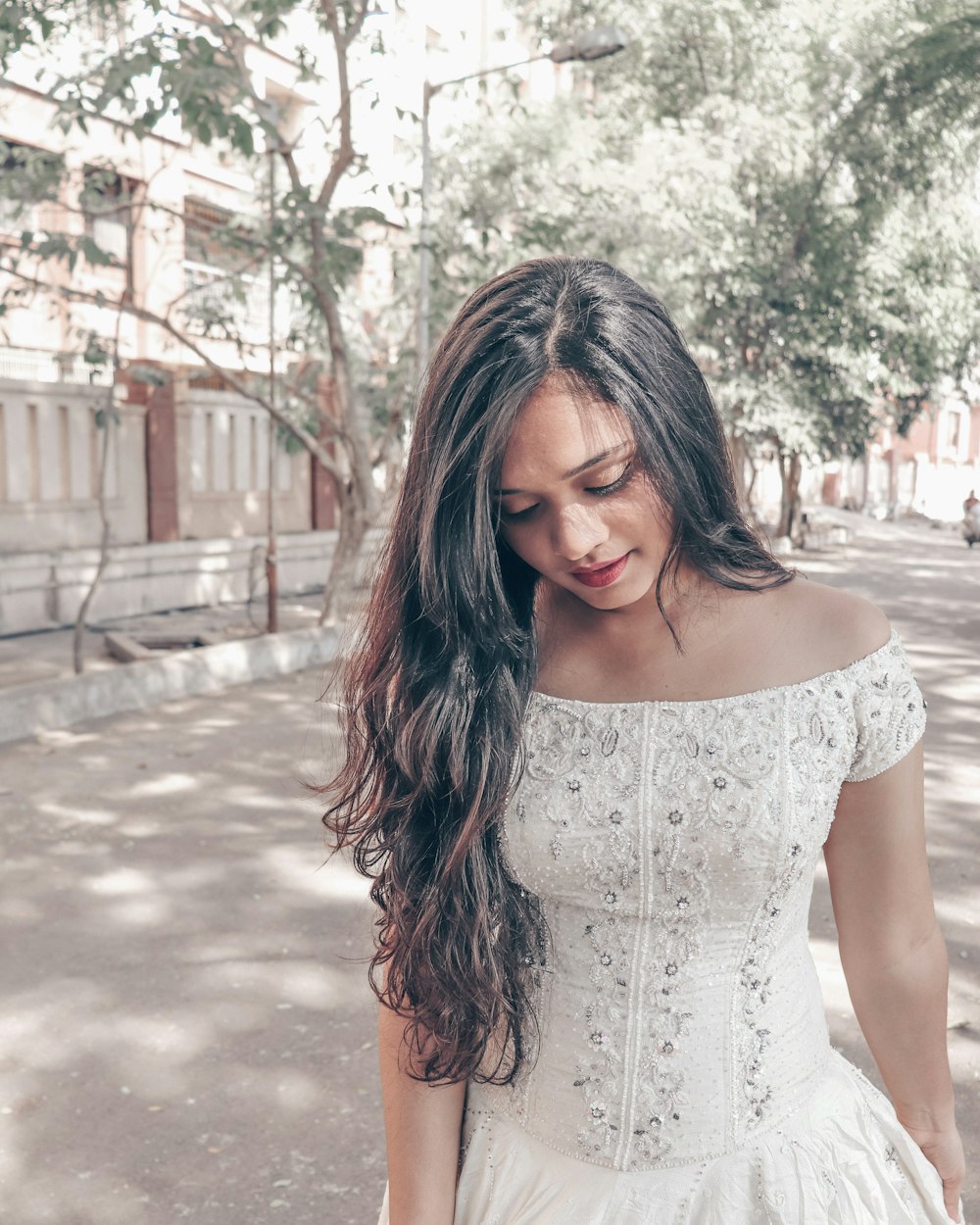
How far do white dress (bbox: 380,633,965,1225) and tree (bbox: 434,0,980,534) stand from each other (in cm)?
1361

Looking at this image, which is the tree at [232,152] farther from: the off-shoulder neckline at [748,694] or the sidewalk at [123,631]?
the off-shoulder neckline at [748,694]

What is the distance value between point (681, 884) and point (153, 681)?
7999 mm

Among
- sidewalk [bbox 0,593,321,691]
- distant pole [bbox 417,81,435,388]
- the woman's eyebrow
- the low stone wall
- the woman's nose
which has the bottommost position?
sidewalk [bbox 0,593,321,691]

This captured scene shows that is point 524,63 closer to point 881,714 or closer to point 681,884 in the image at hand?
point 881,714

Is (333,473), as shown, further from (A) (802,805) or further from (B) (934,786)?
(A) (802,805)

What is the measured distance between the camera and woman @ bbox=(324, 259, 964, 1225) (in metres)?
1.36

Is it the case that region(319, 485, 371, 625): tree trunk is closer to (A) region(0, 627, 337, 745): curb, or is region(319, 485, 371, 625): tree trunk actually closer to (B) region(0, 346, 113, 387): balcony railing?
(A) region(0, 627, 337, 745): curb

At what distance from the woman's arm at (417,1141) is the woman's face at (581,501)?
56cm

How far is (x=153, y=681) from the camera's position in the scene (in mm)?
8984

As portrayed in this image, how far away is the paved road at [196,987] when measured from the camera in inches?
125

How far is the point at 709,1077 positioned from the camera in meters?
1.41

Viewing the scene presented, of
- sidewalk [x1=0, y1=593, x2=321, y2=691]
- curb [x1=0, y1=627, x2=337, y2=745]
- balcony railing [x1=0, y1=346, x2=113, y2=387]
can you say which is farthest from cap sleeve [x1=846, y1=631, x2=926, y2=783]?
balcony railing [x1=0, y1=346, x2=113, y2=387]

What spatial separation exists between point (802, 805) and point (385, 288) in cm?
1958

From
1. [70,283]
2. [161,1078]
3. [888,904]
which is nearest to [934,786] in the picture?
[161,1078]
